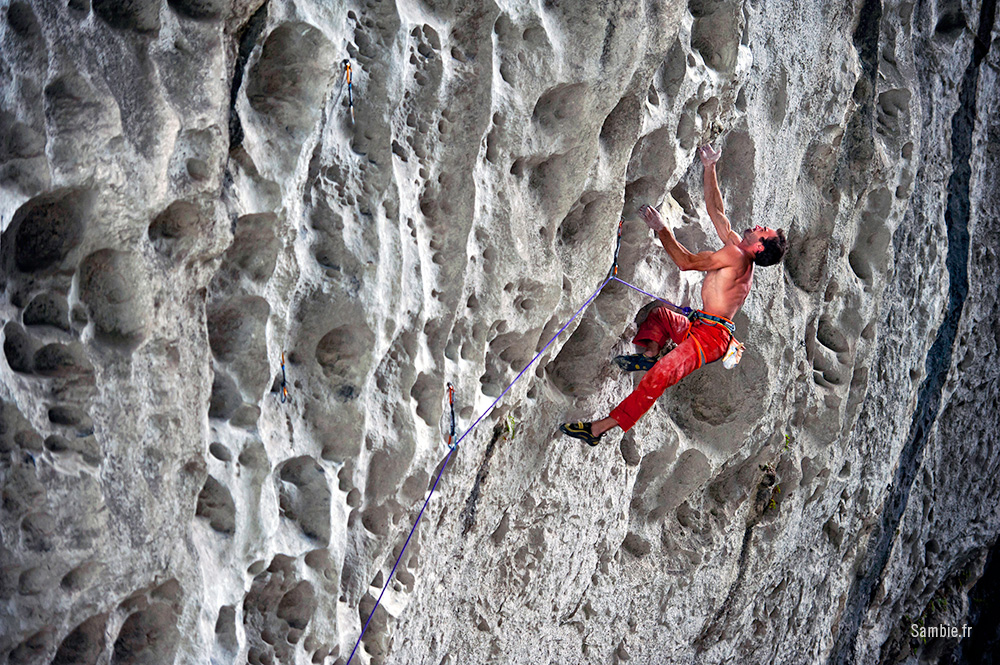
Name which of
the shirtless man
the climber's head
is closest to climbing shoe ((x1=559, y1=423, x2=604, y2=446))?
the shirtless man

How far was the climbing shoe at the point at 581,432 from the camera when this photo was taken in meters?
2.99

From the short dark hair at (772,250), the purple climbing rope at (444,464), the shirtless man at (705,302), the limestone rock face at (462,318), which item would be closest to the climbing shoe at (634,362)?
the shirtless man at (705,302)

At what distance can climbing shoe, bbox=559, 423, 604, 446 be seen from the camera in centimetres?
Result: 299

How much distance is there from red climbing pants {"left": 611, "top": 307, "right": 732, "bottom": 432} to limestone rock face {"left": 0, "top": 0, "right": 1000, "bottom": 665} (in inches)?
10.4

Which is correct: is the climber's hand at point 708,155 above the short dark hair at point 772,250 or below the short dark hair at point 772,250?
above

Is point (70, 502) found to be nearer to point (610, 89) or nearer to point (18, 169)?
point (18, 169)

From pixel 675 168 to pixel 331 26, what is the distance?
Answer: 1.37 meters

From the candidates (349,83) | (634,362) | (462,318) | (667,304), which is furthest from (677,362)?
(349,83)

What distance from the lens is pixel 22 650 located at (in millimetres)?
1988

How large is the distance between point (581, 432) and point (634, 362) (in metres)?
0.32

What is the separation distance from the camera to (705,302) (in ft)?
9.98

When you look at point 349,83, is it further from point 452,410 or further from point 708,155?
point 708,155

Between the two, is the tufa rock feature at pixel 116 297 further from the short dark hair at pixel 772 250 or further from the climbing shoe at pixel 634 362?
the short dark hair at pixel 772 250

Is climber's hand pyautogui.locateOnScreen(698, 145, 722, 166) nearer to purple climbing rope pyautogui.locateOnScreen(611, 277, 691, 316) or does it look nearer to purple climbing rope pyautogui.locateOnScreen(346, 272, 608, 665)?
purple climbing rope pyautogui.locateOnScreen(611, 277, 691, 316)
